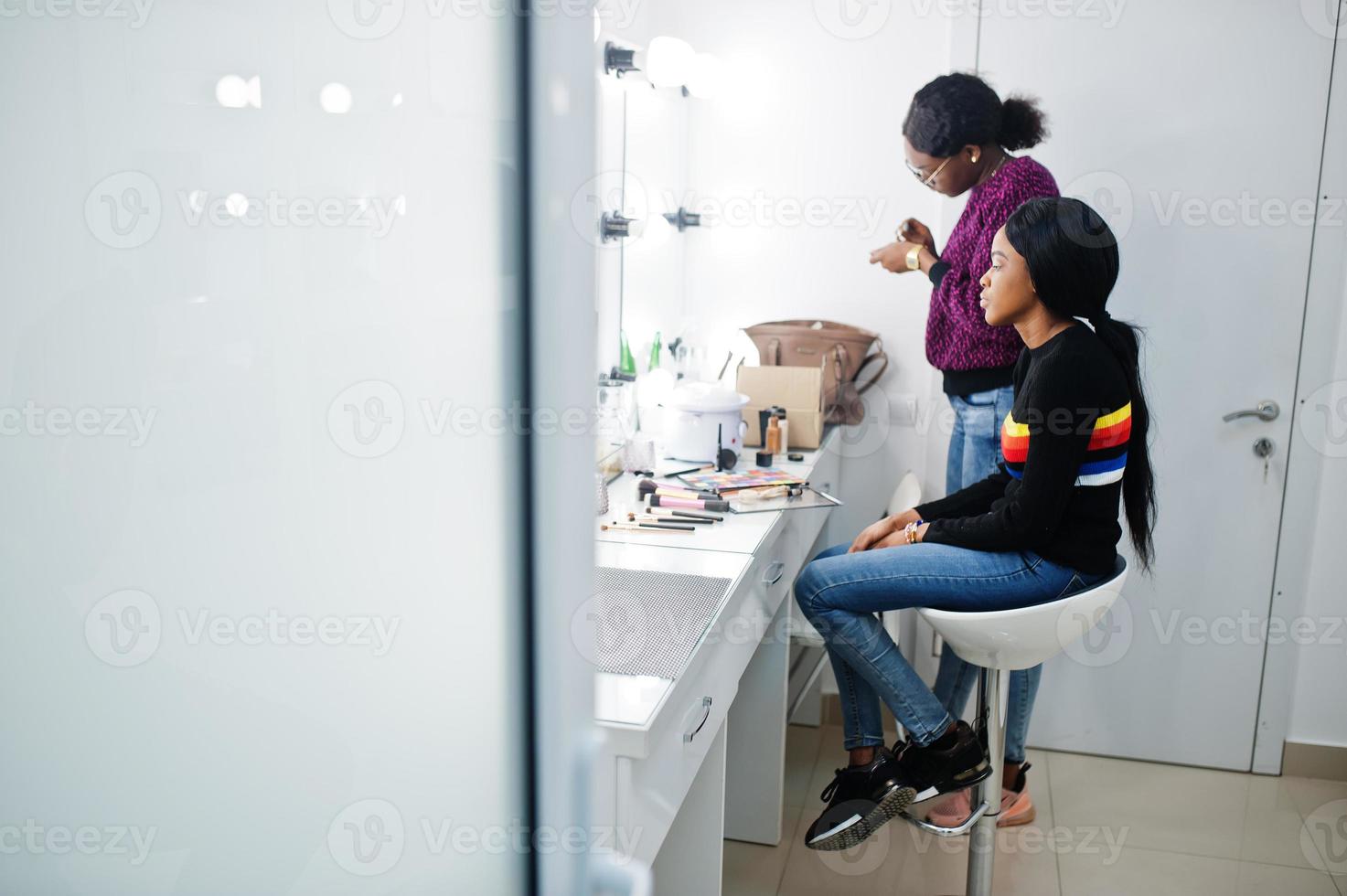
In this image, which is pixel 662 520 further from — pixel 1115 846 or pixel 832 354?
pixel 1115 846

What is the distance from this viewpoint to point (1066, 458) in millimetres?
1704

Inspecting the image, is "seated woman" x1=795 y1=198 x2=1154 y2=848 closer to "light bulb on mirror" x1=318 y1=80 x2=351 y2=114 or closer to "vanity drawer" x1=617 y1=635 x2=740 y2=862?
"vanity drawer" x1=617 y1=635 x2=740 y2=862

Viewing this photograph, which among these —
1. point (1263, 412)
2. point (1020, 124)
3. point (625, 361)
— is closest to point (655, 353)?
point (625, 361)

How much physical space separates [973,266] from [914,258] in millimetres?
277

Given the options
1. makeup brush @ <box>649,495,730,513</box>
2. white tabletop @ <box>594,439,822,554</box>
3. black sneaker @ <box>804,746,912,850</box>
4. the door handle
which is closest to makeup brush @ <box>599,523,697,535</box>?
white tabletop @ <box>594,439,822,554</box>

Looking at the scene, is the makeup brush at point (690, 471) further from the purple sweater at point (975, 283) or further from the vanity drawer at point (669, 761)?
the vanity drawer at point (669, 761)

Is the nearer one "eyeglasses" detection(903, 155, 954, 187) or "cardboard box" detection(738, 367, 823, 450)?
"eyeglasses" detection(903, 155, 954, 187)

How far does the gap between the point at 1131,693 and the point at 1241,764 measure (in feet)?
1.13

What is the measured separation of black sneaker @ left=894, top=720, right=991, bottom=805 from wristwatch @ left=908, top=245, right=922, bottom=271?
1135 mm

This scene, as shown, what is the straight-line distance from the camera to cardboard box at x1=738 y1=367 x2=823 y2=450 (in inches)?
106

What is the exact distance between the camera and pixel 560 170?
50 cm

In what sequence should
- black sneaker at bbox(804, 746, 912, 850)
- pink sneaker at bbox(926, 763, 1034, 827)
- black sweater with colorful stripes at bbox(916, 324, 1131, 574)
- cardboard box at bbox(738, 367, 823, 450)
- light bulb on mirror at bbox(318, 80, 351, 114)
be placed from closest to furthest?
light bulb on mirror at bbox(318, 80, 351, 114), black sweater with colorful stripes at bbox(916, 324, 1131, 574), black sneaker at bbox(804, 746, 912, 850), pink sneaker at bbox(926, 763, 1034, 827), cardboard box at bbox(738, 367, 823, 450)

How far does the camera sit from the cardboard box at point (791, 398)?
2.69 m

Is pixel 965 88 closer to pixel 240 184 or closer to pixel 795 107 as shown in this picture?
pixel 795 107
